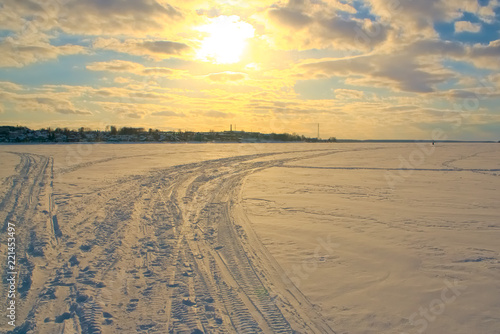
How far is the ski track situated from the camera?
351 centimetres

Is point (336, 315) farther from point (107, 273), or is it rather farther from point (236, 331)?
point (107, 273)

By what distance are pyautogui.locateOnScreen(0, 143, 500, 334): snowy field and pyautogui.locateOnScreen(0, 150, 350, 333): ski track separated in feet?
0.08

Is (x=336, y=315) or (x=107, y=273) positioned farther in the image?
(x=107, y=273)

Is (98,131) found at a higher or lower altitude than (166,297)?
higher

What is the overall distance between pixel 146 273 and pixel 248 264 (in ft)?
5.10

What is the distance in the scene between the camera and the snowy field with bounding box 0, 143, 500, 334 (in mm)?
3604

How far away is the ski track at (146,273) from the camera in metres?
3.51

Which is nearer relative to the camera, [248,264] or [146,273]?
[146,273]

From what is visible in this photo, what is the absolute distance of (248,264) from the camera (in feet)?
16.5

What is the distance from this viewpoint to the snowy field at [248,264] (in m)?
3.60

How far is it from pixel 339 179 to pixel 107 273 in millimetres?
12559

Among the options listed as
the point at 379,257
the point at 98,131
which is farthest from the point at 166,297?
the point at 98,131

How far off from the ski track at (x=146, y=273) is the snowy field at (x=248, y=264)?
0.9 inches

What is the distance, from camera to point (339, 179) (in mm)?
15352
